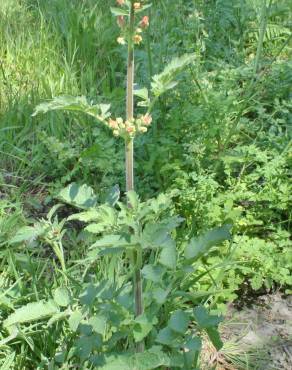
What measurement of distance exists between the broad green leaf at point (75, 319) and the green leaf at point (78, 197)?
0.91 ft

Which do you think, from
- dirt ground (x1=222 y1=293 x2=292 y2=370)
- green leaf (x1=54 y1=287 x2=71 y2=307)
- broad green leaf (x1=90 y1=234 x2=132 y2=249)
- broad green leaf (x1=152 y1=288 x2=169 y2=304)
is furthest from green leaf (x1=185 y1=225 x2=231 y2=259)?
dirt ground (x1=222 y1=293 x2=292 y2=370)

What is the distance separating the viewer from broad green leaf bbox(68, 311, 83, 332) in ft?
4.87

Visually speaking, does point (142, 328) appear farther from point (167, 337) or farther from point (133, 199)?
point (133, 199)

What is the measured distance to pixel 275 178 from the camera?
2.35 metres

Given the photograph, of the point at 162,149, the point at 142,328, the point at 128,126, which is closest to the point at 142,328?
the point at 142,328

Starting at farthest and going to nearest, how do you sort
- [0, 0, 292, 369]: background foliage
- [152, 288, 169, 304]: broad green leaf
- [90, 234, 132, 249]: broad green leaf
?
[0, 0, 292, 369]: background foliage → [152, 288, 169, 304]: broad green leaf → [90, 234, 132, 249]: broad green leaf

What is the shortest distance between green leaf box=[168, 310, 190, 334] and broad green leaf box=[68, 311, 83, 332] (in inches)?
9.1

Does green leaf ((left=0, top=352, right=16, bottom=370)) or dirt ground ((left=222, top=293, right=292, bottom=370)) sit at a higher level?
green leaf ((left=0, top=352, right=16, bottom=370))

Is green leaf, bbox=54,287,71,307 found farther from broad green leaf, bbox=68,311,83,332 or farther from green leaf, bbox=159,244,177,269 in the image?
green leaf, bbox=159,244,177,269

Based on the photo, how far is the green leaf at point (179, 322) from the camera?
146 cm

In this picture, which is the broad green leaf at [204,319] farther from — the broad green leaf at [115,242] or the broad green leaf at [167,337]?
the broad green leaf at [115,242]

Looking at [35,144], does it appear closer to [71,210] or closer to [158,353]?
[71,210]

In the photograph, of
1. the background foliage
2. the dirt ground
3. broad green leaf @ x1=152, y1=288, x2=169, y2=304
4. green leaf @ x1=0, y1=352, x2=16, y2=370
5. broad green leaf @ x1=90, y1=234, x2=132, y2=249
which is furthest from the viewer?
the background foliage

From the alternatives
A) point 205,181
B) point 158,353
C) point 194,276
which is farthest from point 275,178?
point 158,353
